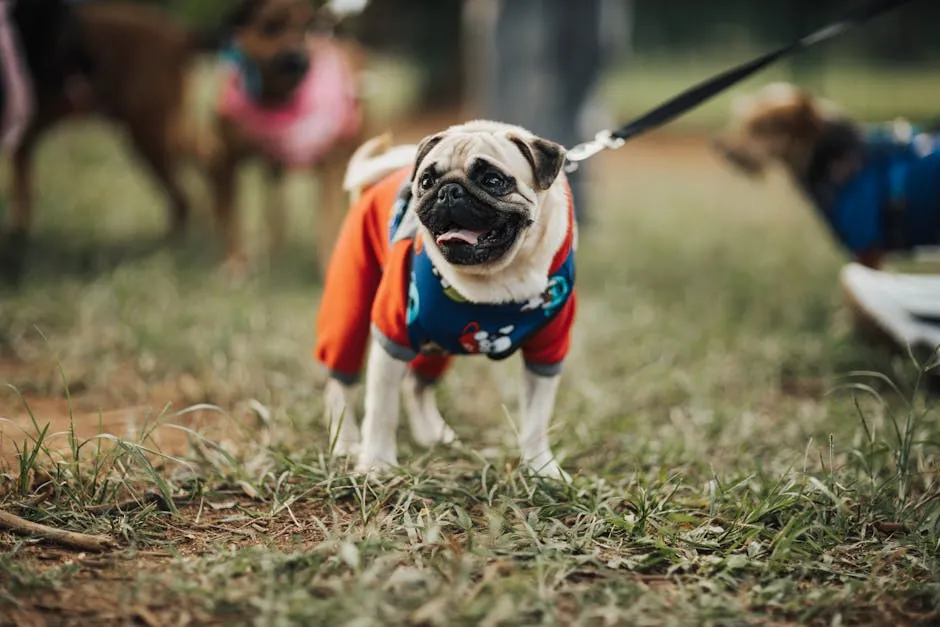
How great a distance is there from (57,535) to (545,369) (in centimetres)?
133

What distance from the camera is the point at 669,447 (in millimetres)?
2916

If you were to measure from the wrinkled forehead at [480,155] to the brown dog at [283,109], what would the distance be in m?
3.03

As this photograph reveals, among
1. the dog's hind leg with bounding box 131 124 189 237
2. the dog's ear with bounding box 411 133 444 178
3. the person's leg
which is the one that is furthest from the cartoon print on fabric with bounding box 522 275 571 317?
the person's leg

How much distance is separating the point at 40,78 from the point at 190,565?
4361 mm

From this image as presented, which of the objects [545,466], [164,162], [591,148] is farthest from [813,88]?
[545,466]

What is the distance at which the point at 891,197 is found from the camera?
4.16 m

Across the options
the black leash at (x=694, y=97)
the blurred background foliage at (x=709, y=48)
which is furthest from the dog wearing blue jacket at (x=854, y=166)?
the blurred background foliage at (x=709, y=48)

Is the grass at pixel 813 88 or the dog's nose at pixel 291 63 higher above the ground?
the grass at pixel 813 88

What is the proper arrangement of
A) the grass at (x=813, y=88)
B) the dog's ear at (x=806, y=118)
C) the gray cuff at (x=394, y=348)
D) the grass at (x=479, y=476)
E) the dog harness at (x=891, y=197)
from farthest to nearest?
the grass at (x=813, y=88)
the dog's ear at (x=806, y=118)
the dog harness at (x=891, y=197)
the gray cuff at (x=394, y=348)
the grass at (x=479, y=476)

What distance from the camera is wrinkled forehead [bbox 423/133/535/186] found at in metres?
2.15

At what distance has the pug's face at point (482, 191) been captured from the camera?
2.13 meters

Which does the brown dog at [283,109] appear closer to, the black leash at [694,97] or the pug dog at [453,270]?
the pug dog at [453,270]

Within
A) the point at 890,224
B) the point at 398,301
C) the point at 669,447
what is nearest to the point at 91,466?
the point at 398,301

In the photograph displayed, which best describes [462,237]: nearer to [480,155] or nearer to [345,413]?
[480,155]
